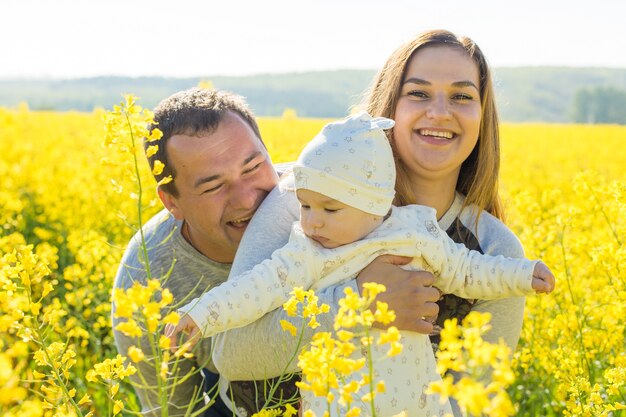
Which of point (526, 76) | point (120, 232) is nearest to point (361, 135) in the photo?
→ point (120, 232)

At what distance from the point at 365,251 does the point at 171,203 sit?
102 cm

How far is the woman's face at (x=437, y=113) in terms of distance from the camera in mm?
2664

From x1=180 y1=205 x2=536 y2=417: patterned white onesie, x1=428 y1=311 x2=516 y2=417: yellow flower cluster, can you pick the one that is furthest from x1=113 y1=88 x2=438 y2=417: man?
x1=428 y1=311 x2=516 y2=417: yellow flower cluster

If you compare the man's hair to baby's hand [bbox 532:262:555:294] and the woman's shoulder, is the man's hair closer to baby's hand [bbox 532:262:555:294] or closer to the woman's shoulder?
the woman's shoulder

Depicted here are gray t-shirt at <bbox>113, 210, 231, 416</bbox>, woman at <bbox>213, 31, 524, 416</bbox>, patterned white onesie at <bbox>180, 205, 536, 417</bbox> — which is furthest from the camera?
gray t-shirt at <bbox>113, 210, 231, 416</bbox>

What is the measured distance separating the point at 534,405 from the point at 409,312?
1.62 metres

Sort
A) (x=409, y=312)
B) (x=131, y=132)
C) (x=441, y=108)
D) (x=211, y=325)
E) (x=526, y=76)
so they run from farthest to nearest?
(x=526, y=76) → (x=441, y=108) → (x=409, y=312) → (x=211, y=325) → (x=131, y=132)

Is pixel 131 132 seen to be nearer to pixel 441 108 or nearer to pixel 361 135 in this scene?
pixel 361 135

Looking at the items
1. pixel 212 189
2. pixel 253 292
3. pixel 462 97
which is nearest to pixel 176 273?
pixel 212 189

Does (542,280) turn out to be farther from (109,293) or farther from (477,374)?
(109,293)

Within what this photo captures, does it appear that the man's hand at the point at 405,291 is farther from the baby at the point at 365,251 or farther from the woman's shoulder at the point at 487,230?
the woman's shoulder at the point at 487,230

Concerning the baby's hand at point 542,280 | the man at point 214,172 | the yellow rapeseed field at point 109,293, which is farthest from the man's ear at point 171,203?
the baby's hand at point 542,280

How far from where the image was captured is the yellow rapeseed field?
176cm

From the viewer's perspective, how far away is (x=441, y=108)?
8.72ft
